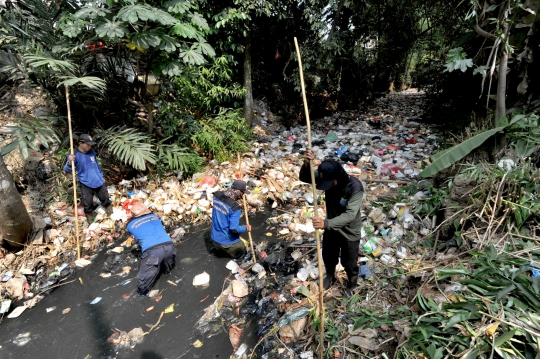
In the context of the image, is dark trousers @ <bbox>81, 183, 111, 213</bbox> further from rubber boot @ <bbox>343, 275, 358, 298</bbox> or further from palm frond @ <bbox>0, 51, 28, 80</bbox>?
rubber boot @ <bbox>343, 275, 358, 298</bbox>

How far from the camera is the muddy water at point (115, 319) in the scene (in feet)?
9.23

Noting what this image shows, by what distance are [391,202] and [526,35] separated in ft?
9.42

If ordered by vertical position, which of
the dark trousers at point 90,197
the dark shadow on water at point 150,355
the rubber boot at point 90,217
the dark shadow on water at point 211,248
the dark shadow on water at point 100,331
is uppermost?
the dark trousers at point 90,197

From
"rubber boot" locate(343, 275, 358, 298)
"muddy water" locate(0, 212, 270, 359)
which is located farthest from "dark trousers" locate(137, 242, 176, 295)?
"rubber boot" locate(343, 275, 358, 298)

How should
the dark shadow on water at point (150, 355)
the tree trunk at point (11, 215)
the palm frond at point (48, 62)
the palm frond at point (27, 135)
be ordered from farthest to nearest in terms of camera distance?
the palm frond at point (48, 62)
the palm frond at point (27, 135)
the tree trunk at point (11, 215)
the dark shadow on water at point (150, 355)

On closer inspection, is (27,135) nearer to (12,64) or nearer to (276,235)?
(12,64)

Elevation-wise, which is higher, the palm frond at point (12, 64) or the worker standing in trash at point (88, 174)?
the palm frond at point (12, 64)

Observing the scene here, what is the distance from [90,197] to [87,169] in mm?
451

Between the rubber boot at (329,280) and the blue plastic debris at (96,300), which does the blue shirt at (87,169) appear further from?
the rubber boot at (329,280)

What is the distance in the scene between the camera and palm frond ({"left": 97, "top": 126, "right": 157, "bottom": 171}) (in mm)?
4361

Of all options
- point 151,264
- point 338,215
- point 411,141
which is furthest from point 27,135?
point 411,141

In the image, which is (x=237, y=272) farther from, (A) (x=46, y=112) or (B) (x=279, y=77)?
(B) (x=279, y=77)

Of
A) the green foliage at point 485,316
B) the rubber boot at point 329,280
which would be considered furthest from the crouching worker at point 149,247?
the green foliage at point 485,316

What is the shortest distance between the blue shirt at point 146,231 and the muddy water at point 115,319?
51 cm
